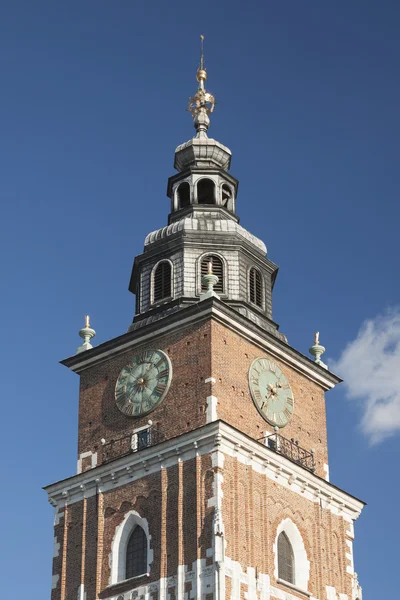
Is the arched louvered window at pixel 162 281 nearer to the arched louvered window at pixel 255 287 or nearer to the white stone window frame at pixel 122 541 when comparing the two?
the arched louvered window at pixel 255 287

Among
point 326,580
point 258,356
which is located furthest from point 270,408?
point 326,580

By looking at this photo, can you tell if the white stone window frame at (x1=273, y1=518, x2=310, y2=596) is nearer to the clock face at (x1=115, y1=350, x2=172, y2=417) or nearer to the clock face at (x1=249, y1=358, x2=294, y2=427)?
the clock face at (x1=249, y1=358, x2=294, y2=427)

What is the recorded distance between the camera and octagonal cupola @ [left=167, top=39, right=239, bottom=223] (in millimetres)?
60844

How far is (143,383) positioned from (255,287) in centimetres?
609

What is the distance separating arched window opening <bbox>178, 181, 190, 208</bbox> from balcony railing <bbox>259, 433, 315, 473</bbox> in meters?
11.4

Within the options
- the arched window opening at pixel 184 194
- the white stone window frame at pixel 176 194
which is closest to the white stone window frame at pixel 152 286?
the white stone window frame at pixel 176 194

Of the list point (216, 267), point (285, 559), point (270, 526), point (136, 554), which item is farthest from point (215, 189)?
point (136, 554)

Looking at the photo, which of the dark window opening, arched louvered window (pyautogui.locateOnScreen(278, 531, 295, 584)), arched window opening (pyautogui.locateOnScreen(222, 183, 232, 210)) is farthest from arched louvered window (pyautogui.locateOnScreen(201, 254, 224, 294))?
arched louvered window (pyautogui.locateOnScreen(278, 531, 295, 584))

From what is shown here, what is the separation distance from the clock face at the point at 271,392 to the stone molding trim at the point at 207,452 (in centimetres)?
201

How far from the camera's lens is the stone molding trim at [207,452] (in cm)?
5184

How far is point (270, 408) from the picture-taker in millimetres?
55094

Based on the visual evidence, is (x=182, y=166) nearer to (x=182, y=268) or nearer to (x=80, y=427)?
(x=182, y=268)

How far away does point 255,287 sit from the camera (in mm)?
58250

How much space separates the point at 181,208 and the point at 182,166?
8.78 feet
